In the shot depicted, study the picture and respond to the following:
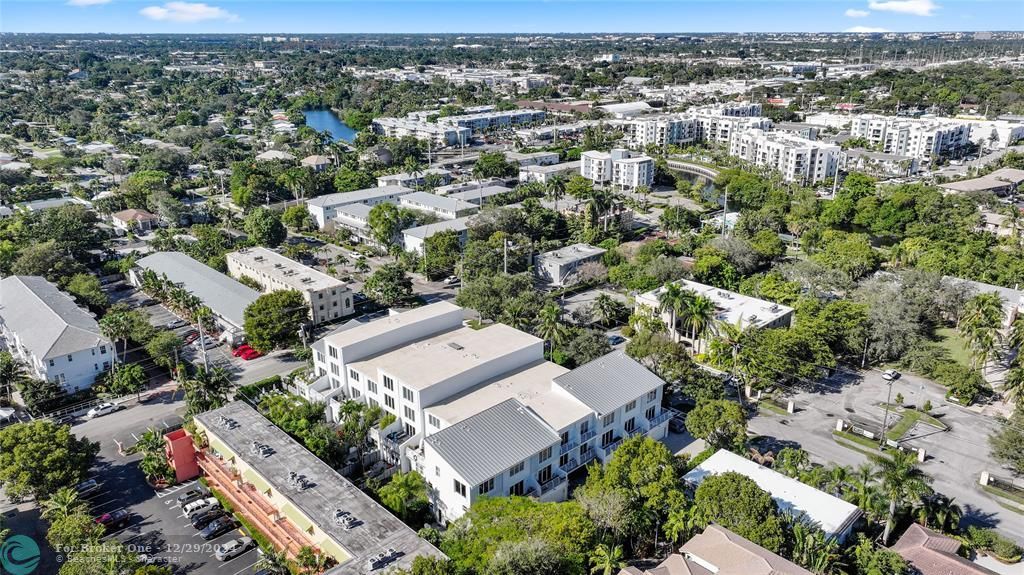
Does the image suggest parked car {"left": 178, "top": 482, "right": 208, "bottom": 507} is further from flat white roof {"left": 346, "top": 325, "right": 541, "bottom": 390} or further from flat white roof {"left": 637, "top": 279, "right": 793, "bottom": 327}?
flat white roof {"left": 637, "top": 279, "right": 793, "bottom": 327}

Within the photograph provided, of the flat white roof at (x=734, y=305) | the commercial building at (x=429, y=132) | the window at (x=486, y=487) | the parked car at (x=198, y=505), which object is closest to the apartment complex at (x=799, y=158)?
the flat white roof at (x=734, y=305)

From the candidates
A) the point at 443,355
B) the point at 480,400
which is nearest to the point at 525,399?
the point at 480,400

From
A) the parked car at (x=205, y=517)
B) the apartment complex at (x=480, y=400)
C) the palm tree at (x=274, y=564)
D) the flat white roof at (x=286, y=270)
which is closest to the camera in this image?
the palm tree at (x=274, y=564)

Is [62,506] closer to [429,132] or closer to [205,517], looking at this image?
[205,517]

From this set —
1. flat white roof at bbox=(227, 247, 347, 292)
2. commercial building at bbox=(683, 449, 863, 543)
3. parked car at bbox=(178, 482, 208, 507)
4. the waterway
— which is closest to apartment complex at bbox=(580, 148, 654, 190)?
flat white roof at bbox=(227, 247, 347, 292)

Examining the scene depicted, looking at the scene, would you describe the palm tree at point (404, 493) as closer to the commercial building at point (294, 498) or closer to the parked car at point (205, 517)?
the commercial building at point (294, 498)

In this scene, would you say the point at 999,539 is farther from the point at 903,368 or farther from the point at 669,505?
the point at 903,368
